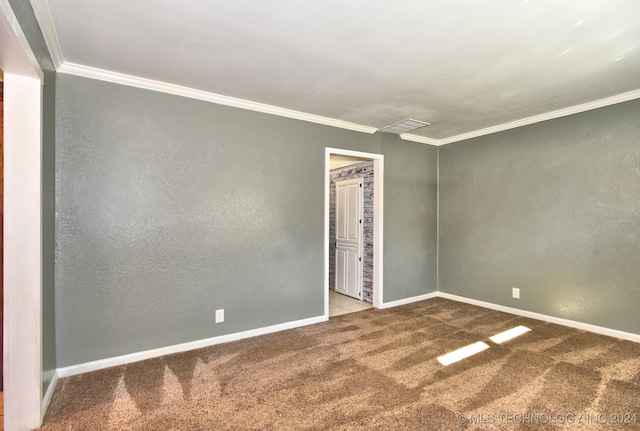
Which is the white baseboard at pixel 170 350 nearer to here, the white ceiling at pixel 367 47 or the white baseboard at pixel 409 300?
the white baseboard at pixel 409 300

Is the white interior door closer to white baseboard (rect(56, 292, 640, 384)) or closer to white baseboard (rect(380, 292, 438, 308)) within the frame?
white baseboard (rect(380, 292, 438, 308))

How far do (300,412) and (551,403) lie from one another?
1.78m

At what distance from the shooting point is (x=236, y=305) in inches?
130

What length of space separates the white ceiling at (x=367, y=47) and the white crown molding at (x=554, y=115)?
0.10ft

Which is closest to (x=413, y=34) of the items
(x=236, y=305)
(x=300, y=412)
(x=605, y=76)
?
(x=605, y=76)

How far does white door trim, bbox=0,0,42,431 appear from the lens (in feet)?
5.91

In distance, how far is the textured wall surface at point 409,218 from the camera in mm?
4574

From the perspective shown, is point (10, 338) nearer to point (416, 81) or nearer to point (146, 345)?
point (146, 345)

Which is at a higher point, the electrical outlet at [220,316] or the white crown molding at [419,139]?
the white crown molding at [419,139]

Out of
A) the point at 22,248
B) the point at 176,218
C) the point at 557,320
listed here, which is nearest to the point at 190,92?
the point at 176,218

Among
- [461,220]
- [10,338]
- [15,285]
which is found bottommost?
[10,338]

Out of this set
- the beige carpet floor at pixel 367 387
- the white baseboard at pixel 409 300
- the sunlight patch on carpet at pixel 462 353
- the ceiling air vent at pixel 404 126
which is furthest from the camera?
the white baseboard at pixel 409 300

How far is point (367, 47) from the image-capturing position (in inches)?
88.9

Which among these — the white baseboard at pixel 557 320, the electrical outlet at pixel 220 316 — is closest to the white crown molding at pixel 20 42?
the electrical outlet at pixel 220 316
